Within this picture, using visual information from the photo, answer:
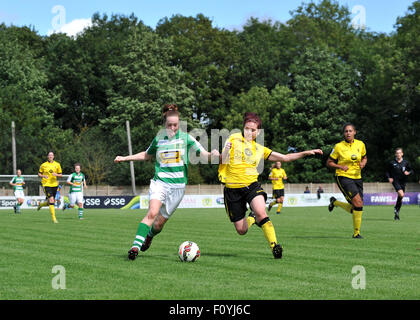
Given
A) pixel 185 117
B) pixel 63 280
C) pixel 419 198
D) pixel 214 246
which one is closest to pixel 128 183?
pixel 185 117

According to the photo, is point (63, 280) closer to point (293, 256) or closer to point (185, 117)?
point (293, 256)

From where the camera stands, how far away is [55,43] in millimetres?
74375

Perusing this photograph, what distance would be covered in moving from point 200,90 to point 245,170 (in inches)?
2417

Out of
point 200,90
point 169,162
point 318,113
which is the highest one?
point 200,90

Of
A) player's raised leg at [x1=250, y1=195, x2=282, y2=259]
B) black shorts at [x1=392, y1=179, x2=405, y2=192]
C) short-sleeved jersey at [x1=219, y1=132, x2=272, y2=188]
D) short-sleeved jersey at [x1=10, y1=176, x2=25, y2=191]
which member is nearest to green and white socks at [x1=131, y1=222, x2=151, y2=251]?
short-sleeved jersey at [x1=219, y1=132, x2=272, y2=188]

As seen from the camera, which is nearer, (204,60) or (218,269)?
(218,269)

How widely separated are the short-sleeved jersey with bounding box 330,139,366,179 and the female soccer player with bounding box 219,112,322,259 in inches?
193

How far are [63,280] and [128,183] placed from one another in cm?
5545

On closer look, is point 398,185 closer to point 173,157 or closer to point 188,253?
point 173,157

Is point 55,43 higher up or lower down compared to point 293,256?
higher up

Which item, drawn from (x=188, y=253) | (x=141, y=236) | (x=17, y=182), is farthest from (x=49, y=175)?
(x=188, y=253)

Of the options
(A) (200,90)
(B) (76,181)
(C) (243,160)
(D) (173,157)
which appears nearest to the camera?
(D) (173,157)

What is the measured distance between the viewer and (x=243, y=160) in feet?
34.4

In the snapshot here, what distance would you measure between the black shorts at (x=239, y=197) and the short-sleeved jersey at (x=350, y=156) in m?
4.91
